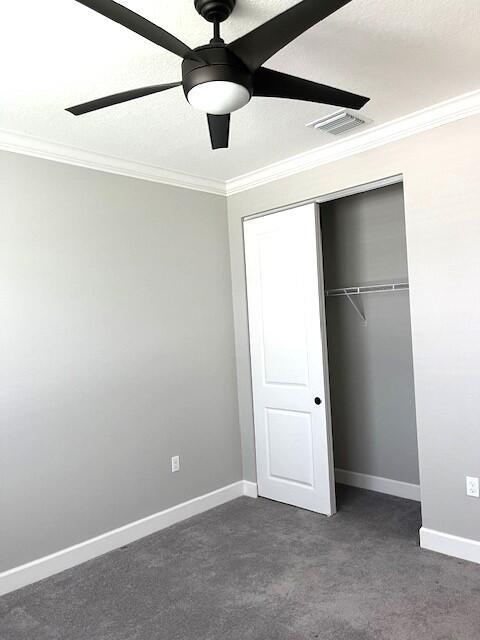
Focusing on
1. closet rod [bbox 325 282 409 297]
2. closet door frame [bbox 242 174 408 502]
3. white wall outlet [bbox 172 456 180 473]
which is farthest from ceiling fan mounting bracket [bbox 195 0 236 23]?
white wall outlet [bbox 172 456 180 473]

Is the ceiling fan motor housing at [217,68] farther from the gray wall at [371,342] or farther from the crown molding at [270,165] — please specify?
the gray wall at [371,342]

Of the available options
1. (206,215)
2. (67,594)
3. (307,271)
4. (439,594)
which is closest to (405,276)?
(307,271)

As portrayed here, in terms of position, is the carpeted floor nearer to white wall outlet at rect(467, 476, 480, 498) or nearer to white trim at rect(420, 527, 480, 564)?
white trim at rect(420, 527, 480, 564)

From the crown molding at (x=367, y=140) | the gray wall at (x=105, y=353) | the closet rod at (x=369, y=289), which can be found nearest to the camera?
the crown molding at (x=367, y=140)

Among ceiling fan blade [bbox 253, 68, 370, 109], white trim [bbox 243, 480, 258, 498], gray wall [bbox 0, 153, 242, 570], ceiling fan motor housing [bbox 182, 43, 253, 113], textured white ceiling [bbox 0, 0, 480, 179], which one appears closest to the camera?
ceiling fan motor housing [bbox 182, 43, 253, 113]

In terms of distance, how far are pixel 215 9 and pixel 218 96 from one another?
407mm

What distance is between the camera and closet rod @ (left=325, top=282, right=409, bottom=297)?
3.80 meters

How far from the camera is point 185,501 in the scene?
376 cm

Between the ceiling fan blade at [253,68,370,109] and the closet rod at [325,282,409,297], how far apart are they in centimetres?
201

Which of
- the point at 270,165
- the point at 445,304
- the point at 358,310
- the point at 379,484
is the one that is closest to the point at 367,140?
the point at 270,165

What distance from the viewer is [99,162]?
3.31 meters

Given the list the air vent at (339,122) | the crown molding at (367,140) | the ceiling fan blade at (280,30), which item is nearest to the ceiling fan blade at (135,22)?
the ceiling fan blade at (280,30)

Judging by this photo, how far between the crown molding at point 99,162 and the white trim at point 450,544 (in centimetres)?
289

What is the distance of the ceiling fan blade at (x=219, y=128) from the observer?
195 cm
